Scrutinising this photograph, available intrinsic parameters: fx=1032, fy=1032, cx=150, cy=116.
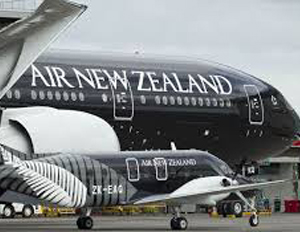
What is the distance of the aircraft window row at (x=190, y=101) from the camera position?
34750mm

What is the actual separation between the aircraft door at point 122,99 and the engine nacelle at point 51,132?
9.75 ft

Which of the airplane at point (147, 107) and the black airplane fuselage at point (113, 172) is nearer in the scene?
the black airplane fuselage at point (113, 172)

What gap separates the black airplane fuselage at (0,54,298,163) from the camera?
31.9 metres

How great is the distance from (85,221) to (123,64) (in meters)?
7.23

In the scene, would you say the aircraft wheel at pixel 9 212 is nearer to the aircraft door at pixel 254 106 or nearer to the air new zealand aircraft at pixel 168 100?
the air new zealand aircraft at pixel 168 100

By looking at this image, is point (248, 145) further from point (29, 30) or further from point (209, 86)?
point (29, 30)

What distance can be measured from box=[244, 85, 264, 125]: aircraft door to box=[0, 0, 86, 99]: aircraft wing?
1860cm

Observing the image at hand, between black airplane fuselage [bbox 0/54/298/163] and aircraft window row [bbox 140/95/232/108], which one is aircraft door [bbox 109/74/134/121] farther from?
aircraft window row [bbox 140/95/232/108]

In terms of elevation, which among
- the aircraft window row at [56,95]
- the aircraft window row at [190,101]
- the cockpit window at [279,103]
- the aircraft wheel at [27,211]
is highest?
the cockpit window at [279,103]

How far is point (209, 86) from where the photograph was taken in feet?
119

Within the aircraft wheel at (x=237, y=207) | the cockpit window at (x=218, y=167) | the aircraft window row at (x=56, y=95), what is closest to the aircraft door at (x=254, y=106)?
the aircraft wheel at (x=237, y=207)

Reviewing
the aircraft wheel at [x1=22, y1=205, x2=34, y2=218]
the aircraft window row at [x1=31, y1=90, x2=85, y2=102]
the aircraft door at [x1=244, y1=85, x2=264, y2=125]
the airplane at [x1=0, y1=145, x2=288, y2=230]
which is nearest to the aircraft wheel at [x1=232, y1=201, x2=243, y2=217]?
the airplane at [x1=0, y1=145, x2=288, y2=230]

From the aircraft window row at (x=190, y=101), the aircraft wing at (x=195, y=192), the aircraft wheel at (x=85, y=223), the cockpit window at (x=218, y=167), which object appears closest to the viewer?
the aircraft wing at (x=195, y=192)

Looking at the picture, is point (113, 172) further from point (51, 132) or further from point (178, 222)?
point (51, 132)
